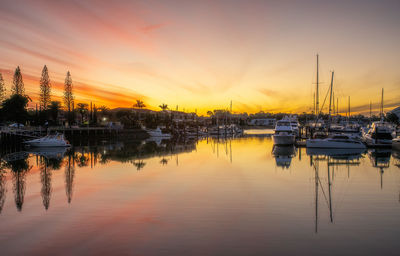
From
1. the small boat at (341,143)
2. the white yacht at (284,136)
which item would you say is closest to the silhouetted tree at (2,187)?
the small boat at (341,143)

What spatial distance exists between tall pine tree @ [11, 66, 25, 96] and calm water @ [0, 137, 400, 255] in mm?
48789

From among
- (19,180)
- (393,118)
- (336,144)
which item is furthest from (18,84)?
(393,118)

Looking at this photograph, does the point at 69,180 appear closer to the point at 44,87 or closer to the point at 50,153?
the point at 50,153

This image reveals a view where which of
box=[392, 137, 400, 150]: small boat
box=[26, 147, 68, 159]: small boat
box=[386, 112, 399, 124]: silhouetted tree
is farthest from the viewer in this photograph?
box=[386, 112, 399, 124]: silhouetted tree

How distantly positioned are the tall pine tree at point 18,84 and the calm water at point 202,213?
48.8 meters

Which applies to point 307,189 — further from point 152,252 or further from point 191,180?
point 152,252

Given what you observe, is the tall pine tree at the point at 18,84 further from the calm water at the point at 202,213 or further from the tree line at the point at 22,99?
the calm water at the point at 202,213

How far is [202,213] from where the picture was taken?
10.7m

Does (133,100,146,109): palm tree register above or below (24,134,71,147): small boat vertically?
above

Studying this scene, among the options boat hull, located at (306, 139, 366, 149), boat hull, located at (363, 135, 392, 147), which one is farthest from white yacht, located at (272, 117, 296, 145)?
boat hull, located at (363, 135, 392, 147)

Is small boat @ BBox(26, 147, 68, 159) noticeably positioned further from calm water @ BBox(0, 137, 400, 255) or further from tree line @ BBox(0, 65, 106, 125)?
tree line @ BBox(0, 65, 106, 125)

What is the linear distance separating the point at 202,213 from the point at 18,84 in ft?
209

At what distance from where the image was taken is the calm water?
25.6 feet

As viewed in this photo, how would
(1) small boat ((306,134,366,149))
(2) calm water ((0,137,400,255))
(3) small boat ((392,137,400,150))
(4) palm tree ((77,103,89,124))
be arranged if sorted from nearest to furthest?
(2) calm water ((0,137,400,255)) < (1) small boat ((306,134,366,149)) < (3) small boat ((392,137,400,150)) < (4) palm tree ((77,103,89,124))
